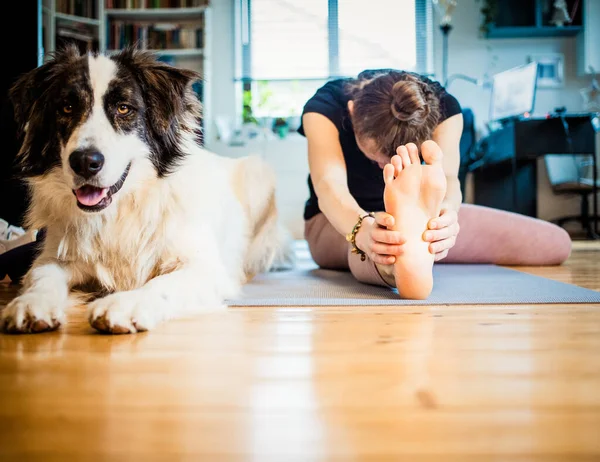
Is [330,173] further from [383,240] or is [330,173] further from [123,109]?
[123,109]

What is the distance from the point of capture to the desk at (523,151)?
4.09 metres

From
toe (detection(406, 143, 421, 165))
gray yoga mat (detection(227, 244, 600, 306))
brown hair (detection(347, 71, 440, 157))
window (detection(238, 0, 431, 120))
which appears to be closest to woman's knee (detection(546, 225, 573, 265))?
gray yoga mat (detection(227, 244, 600, 306))

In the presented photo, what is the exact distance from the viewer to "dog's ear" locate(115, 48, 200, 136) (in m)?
1.36

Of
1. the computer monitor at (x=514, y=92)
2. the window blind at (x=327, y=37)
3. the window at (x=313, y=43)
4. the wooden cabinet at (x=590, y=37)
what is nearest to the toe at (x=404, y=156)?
the computer monitor at (x=514, y=92)

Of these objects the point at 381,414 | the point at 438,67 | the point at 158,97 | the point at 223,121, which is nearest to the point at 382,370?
the point at 381,414

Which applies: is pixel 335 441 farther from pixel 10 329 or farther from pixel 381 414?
pixel 10 329

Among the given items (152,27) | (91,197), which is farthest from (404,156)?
(152,27)

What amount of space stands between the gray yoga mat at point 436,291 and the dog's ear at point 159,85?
542 mm

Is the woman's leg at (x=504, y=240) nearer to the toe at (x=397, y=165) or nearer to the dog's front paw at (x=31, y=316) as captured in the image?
the toe at (x=397, y=165)

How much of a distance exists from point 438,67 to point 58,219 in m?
5.15

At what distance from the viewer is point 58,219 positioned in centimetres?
135

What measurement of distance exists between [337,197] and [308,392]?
95cm

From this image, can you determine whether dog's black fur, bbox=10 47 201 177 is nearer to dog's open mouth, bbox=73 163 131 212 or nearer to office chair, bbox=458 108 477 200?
dog's open mouth, bbox=73 163 131 212

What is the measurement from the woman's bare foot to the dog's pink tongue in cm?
69
